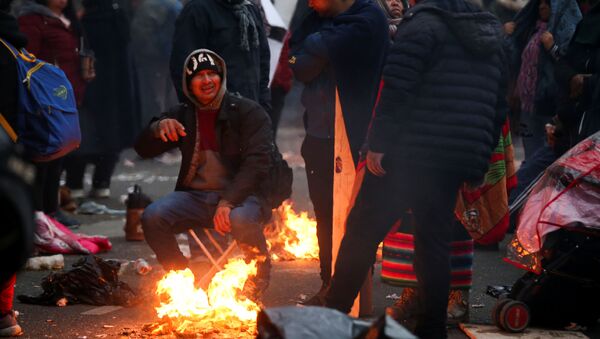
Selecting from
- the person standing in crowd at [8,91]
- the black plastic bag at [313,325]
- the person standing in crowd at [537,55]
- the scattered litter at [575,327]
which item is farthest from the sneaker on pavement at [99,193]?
the black plastic bag at [313,325]

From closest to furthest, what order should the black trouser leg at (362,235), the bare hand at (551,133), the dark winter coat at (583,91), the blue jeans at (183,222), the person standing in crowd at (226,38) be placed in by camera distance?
the black trouser leg at (362,235) → the blue jeans at (183,222) → the dark winter coat at (583,91) → the person standing in crowd at (226,38) → the bare hand at (551,133)

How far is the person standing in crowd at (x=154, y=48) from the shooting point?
13391mm

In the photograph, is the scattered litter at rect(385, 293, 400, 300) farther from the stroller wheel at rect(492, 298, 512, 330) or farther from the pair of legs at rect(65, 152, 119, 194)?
the pair of legs at rect(65, 152, 119, 194)

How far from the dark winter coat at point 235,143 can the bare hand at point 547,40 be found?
3496 mm

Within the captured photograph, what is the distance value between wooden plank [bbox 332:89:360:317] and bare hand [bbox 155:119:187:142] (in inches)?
39.6

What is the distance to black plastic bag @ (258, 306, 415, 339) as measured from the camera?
3826 mm

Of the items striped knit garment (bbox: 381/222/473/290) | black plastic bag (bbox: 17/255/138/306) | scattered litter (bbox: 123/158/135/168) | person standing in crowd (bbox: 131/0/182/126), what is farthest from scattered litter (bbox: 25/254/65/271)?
scattered litter (bbox: 123/158/135/168)

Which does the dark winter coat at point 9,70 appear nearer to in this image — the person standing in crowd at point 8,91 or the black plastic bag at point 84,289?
the person standing in crowd at point 8,91

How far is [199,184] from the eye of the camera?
6.55 m

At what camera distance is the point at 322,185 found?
6258 millimetres

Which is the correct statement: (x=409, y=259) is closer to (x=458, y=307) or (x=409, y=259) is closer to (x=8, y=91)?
(x=458, y=307)

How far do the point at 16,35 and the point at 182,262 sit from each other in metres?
1.65

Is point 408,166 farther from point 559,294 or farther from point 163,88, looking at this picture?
point 163,88

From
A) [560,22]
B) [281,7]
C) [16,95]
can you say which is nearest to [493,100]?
[16,95]
